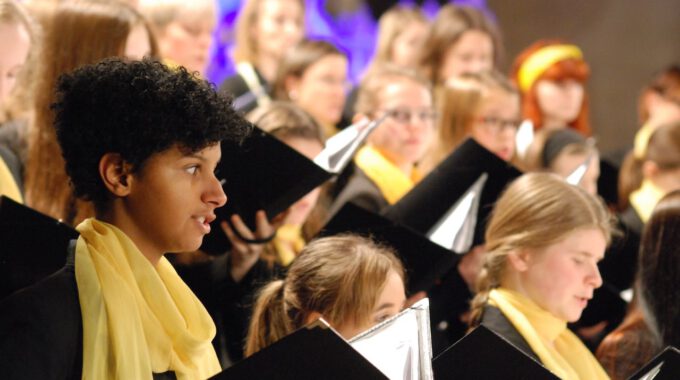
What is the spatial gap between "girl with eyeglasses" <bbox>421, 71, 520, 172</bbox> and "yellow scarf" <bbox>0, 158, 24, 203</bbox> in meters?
1.80

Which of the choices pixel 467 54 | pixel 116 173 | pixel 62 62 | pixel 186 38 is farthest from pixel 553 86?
pixel 116 173

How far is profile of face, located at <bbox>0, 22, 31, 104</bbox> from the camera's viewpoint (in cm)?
271

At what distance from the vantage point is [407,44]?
5.60 m

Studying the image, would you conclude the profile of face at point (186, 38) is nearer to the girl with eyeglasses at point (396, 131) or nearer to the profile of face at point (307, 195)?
the girl with eyeglasses at point (396, 131)

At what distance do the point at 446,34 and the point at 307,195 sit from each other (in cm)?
227

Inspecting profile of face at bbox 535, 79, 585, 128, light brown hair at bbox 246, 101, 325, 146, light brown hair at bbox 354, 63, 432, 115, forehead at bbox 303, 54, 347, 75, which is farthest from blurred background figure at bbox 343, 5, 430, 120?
light brown hair at bbox 246, 101, 325, 146

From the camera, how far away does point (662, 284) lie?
2.97 meters

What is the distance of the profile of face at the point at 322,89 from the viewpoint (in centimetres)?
435

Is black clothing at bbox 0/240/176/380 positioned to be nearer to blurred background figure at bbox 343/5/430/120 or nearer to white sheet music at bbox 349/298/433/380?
white sheet music at bbox 349/298/433/380

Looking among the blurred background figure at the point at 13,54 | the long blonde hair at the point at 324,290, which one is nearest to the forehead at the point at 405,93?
the blurred background figure at the point at 13,54

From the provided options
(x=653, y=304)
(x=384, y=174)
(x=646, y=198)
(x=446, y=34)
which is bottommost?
(x=646, y=198)

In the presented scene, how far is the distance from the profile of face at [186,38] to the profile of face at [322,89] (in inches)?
19.3

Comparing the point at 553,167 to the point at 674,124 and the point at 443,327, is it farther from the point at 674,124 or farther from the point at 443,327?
the point at 443,327

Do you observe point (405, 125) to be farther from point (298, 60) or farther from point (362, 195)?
point (298, 60)
